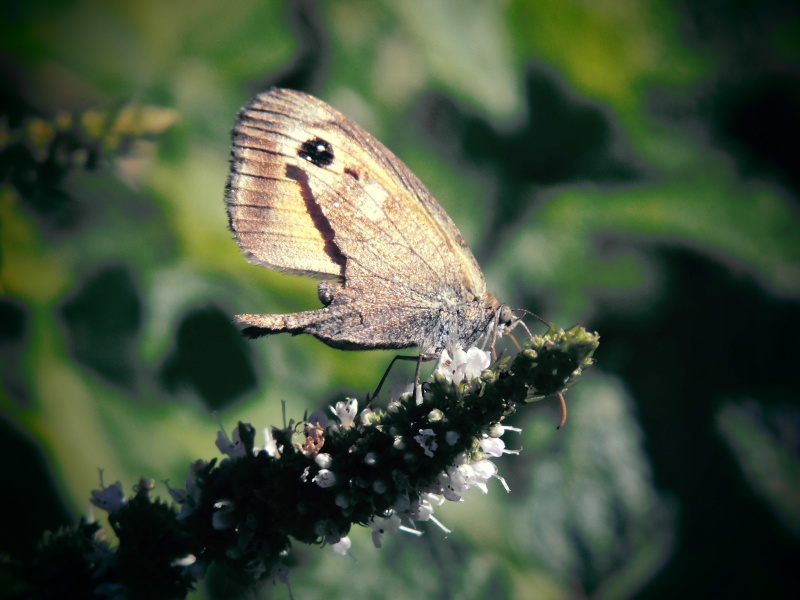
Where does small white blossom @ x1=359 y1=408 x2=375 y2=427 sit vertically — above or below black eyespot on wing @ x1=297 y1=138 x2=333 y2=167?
below

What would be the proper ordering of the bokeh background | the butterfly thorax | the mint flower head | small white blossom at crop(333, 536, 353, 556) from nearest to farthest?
the mint flower head → small white blossom at crop(333, 536, 353, 556) → the butterfly thorax → the bokeh background

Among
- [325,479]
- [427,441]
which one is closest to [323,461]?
[325,479]

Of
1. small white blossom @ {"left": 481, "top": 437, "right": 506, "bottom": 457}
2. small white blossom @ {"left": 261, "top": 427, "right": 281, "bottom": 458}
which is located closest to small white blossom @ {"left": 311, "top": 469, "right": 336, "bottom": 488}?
small white blossom @ {"left": 261, "top": 427, "right": 281, "bottom": 458}

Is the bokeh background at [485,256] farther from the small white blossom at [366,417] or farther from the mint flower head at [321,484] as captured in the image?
the small white blossom at [366,417]

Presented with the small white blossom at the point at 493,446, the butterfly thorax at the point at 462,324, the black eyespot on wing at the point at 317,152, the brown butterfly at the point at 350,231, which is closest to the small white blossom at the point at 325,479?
the small white blossom at the point at 493,446

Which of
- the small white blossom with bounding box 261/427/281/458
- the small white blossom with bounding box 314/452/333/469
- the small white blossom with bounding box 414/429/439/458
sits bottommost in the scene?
the small white blossom with bounding box 414/429/439/458

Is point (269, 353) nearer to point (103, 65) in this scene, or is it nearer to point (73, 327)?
point (73, 327)

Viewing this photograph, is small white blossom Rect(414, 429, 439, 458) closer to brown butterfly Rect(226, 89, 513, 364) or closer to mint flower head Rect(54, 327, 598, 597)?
mint flower head Rect(54, 327, 598, 597)

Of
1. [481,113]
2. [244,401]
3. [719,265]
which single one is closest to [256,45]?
[481,113]
